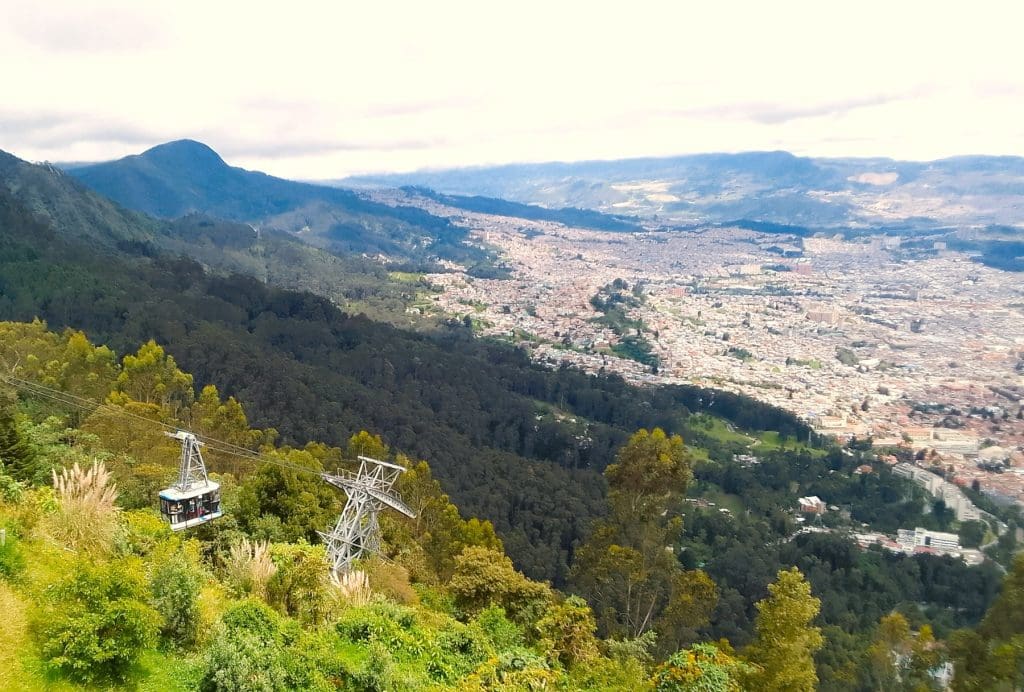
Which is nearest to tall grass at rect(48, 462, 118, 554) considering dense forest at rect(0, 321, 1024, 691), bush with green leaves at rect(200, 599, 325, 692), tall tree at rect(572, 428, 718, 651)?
dense forest at rect(0, 321, 1024, 691)

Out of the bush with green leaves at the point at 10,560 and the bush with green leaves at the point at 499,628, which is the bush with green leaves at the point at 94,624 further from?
the bush with green leaves at the point at 499,628

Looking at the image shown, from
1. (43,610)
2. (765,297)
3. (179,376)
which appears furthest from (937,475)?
(765,297)

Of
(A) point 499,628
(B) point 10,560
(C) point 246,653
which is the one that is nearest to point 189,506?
(B) point 10,560

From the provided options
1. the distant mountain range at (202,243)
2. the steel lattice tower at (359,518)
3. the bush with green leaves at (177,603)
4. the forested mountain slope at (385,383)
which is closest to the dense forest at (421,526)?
the bush with green leaves at (177,603)

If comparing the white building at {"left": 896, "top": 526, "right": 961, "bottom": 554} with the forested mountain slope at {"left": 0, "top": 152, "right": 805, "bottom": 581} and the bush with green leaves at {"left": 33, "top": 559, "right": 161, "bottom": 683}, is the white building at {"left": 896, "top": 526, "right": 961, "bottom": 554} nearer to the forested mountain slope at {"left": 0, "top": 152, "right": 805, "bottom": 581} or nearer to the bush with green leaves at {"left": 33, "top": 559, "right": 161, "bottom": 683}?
the forested mountain slope at {"left": 0, "top": 152, "right": 805, "bottom": 581}

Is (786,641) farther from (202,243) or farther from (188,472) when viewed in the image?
(202,243)

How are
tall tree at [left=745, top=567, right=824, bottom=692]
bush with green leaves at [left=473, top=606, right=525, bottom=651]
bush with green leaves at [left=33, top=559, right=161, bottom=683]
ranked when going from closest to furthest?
bush with green leaves at [left=33, top=559, right=161, bottom=683] < tall tree at [left=745, top=567, right=824, bottom=692] < bush with green leaves at [left=473, top=606, right=525, bottom=651]
